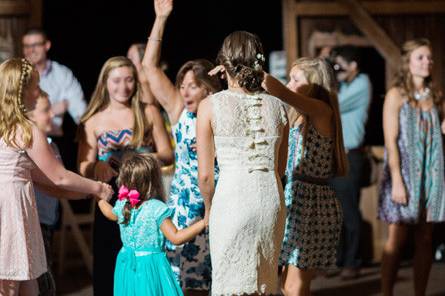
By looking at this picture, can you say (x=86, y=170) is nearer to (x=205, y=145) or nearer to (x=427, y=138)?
(x=205, y=145)

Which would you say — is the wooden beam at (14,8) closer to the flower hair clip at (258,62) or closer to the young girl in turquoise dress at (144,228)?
the young girl in turquoise dress at (144,228)

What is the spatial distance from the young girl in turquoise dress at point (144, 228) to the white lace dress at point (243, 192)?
1.27 ft

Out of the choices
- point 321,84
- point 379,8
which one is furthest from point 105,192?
point 379,8

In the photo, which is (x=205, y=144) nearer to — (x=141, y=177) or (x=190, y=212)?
(x=141, y=177)

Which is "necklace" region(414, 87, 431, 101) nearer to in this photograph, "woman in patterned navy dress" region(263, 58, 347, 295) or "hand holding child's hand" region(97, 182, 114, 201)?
"woman in patterned navy dress" region(263, 58, 347, 295)

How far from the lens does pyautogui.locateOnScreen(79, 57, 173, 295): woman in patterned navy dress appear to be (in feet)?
19.8

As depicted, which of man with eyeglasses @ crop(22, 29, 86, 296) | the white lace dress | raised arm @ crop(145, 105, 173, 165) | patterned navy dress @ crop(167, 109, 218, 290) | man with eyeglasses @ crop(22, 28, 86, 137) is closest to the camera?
the white lace dress

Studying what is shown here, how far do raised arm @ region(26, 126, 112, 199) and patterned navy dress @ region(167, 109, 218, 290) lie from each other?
18.0 inches

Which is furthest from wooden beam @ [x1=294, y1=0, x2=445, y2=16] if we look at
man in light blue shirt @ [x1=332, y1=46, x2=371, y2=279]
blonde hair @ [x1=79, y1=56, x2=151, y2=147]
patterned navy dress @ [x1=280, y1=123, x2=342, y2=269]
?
patterned navy dress @ [x1=280, y1=123, x2=342, y2=269]

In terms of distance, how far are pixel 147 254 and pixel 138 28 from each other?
7133 mm

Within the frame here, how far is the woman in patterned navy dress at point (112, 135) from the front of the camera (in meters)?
6.02

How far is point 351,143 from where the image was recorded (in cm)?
887

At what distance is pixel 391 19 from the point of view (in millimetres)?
9266

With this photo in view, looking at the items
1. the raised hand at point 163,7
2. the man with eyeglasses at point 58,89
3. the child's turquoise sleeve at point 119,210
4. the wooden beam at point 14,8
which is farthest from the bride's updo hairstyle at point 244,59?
the wooden beam at point 14,8
